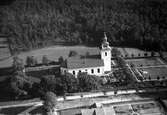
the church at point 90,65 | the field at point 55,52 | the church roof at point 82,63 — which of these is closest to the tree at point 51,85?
the church at point 90,65

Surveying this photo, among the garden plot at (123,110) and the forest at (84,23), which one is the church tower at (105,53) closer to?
the garden plot at (123,110)

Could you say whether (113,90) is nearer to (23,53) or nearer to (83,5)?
(23,53)

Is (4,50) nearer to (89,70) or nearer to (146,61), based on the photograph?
(89,70)

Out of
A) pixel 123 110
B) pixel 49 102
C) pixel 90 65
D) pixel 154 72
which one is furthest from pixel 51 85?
pixel 154 72

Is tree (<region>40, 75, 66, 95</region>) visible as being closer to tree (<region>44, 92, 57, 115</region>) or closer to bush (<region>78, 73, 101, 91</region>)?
bush (<region>78, 73, 101, 91</region>)

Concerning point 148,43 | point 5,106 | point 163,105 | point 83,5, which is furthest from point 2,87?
point 83,5

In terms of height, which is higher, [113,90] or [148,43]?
[148,43]

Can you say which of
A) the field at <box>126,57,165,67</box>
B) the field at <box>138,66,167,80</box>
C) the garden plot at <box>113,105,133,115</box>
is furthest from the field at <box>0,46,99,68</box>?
the garden plot at <box>113,105,133,115</box>

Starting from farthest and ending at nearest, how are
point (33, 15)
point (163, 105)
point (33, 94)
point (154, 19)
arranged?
point (33, 15) < point (154, 19) < point (33, 94) < point (163, 105)
